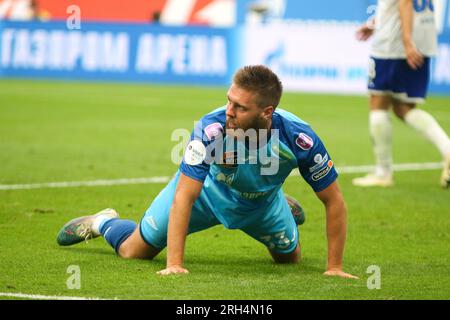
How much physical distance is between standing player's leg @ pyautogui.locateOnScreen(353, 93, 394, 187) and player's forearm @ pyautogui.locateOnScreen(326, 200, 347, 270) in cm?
437

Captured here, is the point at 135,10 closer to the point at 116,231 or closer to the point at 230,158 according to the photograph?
the point at 116,231

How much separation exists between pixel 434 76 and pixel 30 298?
18928mm

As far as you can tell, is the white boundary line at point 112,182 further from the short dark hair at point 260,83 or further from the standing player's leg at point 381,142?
the short dark hair at point 260,83

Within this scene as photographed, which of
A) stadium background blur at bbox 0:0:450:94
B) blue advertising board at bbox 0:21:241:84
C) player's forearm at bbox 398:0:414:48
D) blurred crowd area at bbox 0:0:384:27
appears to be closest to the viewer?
player's forearm at bbox 398:0:414:48

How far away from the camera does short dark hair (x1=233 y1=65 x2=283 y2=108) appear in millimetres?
5547

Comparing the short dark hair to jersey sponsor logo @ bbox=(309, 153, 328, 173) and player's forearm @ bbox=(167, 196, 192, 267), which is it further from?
player's forearm @ bbox=(167, 196, 192, 267)

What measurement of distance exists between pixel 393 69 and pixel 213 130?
506 centimetres

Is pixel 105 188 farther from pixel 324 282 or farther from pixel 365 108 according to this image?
pixel 365 108

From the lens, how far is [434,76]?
22.9m

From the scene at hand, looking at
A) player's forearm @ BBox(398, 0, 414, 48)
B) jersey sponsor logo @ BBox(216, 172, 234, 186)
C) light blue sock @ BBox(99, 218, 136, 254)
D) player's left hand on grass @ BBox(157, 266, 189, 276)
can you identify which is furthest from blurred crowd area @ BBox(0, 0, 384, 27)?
player's left hand on grass @ BBox(157, 266, 189, 276)

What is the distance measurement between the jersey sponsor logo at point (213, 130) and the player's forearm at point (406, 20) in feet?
15.6

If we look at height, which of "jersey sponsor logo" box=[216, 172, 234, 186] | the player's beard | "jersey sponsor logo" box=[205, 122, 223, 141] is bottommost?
"jersey sponsor logo" box=[216, 172, 234, 186]

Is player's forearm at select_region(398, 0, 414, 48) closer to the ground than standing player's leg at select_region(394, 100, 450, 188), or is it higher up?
higher up

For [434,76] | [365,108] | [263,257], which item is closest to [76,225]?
[263,257]
